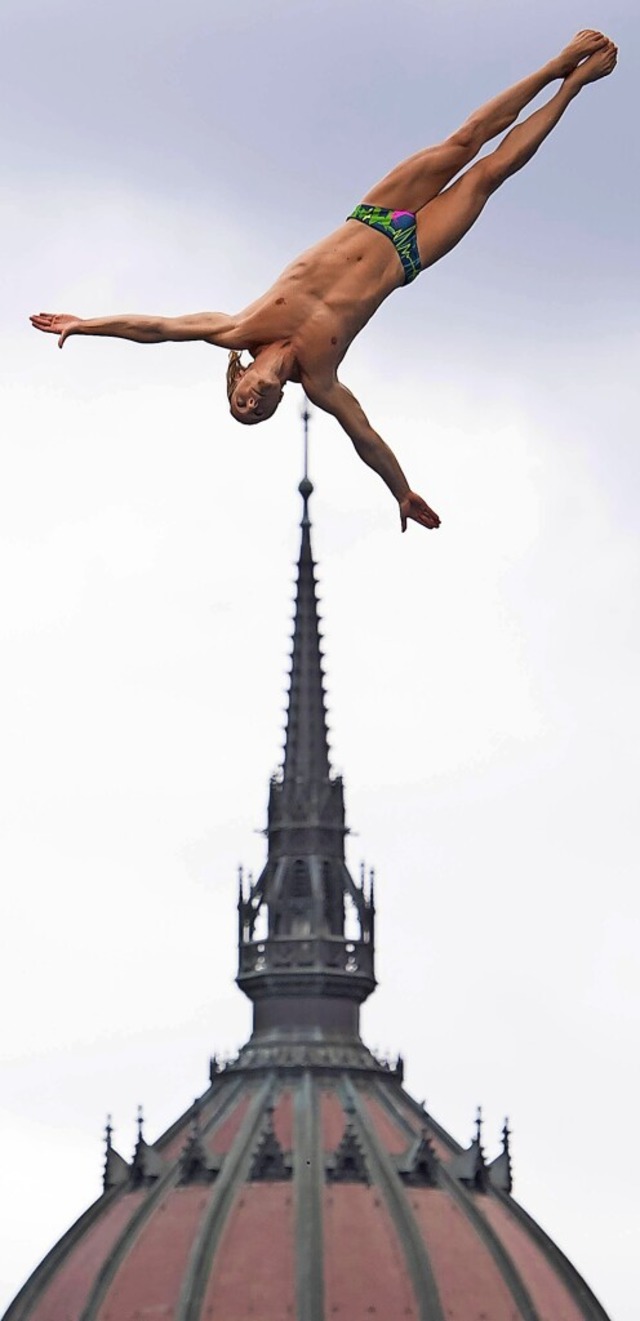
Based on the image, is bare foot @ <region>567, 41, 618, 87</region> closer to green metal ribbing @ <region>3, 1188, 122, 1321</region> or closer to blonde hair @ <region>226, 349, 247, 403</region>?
blonde hair @ <region>226, 349, 247, 403</region>

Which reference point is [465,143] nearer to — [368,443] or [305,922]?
[368,443]

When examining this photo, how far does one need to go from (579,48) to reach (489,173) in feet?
5.44

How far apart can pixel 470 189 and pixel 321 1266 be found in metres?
110

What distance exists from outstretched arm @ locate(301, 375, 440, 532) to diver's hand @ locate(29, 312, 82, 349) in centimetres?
252

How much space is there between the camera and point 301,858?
16775 centimetres

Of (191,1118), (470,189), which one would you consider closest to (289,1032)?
(191,1118)

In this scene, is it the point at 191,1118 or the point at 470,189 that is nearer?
the point at 470,189

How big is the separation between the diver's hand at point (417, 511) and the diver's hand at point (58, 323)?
14.0 ft

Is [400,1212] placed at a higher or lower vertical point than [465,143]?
higher

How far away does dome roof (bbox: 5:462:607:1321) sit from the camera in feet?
504

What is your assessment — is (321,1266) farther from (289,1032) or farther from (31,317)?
(31,317)

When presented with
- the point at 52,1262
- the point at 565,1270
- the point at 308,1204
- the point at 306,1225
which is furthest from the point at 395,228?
the point at 52,1262

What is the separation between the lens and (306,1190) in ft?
517

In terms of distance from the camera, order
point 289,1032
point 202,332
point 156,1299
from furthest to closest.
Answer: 1. point 289,1032
2. point 156,1299
3. point 202,332
